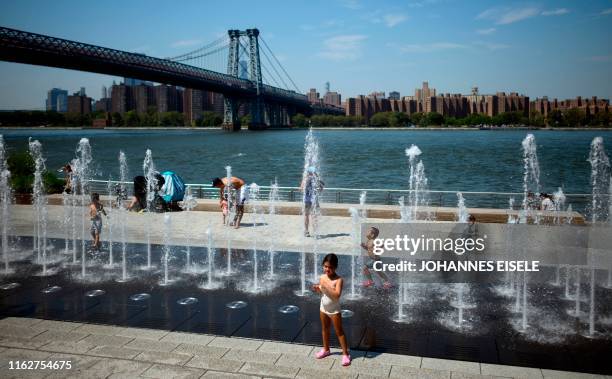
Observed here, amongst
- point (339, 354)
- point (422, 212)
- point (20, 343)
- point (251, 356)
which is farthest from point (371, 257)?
point (422, 212)

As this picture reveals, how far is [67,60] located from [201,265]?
59.3 meters

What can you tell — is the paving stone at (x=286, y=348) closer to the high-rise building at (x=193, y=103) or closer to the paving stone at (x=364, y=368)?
the paving stone at (x=364, y=368)

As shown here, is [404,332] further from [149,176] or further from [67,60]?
[67,60]

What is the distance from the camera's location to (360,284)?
8336 mm

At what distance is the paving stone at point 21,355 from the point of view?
5.64 metres

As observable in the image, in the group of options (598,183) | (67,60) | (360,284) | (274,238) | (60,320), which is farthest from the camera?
(67,60)

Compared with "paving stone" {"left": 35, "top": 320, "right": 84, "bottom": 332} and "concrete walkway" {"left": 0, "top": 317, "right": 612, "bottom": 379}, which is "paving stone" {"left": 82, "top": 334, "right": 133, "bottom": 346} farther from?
"paving stone" {"left": 35, "top": 320, "right": 84, "bottom": 332}

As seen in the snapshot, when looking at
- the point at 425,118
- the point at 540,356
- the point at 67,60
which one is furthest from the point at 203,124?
the point at 540,356

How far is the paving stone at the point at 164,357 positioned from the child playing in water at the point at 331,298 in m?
1.41

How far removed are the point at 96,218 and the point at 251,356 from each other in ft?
19.7

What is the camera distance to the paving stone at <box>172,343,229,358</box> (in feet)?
19.0

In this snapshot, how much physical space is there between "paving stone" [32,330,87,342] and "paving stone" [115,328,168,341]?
15.9 inches

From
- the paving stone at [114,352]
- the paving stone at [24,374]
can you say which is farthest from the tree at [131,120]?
the paving stone at [24,374]

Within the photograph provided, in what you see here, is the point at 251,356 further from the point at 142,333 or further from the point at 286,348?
the point at 142,333
